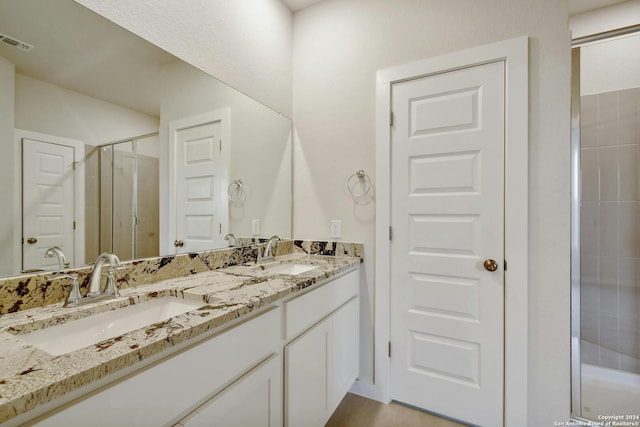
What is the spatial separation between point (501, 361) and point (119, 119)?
2175 mm

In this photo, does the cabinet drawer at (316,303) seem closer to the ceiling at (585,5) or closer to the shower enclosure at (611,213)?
the shower enclosure at (611,213)

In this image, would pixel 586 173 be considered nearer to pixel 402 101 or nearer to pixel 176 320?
pixel 402 101

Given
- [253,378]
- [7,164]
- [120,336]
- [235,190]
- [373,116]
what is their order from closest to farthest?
1. [120,336]
2. [7,164]
3. [253,378]
4. [235,190]
5. [373,116]

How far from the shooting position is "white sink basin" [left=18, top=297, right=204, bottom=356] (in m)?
0.78

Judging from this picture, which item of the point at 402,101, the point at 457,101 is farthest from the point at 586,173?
the point at 402,101

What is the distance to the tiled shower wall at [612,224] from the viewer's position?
192cm

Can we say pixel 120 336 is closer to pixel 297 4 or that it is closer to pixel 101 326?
pixel 101 326

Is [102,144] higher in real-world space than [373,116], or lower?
lower

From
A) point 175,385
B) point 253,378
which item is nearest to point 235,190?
point 253,378

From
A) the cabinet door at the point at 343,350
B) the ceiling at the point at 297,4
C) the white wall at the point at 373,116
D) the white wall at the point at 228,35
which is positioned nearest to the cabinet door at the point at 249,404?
the cabinet door at the point at 343,350

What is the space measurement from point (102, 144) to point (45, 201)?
0.91 feet

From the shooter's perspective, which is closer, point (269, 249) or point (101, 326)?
point (101, 326)

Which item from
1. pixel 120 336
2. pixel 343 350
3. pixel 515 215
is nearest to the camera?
pixel 120 336

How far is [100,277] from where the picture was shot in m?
0.98
